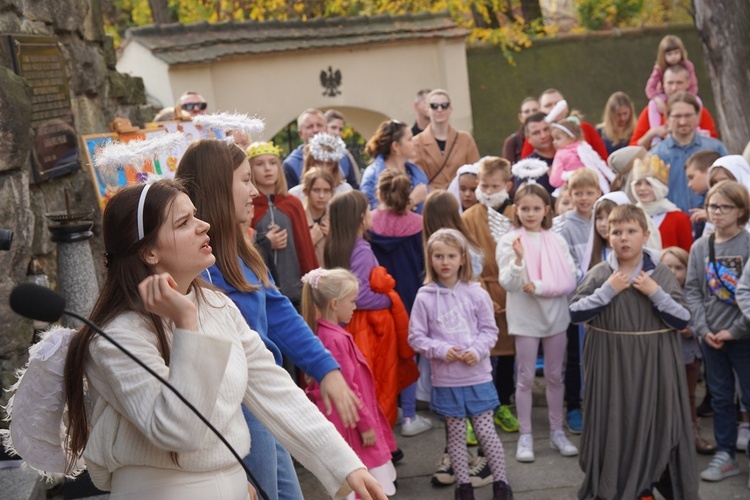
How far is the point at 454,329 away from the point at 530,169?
246 cm

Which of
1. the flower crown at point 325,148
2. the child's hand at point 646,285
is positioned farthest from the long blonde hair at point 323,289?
the flower crown at point 325,148

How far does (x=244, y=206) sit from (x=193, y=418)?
1.34m

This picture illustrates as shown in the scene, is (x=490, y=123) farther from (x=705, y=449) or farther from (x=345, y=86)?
(x=705, y=449)

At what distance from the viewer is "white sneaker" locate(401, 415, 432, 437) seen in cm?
652

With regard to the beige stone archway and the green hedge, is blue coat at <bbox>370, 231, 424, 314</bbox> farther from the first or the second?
the green hedge

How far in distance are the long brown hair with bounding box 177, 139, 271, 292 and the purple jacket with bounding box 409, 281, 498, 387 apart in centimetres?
219

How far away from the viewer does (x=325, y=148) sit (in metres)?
7.30

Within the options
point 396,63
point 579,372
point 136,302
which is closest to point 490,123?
point 396,63

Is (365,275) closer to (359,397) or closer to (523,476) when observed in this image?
(359,397)

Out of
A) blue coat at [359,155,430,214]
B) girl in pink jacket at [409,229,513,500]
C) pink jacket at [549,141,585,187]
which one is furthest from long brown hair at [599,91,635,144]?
girl in pink jacket at [409,229,513,500]

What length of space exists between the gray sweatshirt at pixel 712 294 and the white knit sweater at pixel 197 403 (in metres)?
3.58

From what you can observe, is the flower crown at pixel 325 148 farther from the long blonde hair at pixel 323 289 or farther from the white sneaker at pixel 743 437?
the white sneaker at pixel 743 437

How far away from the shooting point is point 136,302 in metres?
2.52

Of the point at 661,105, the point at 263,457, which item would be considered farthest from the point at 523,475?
the point at 661,105
